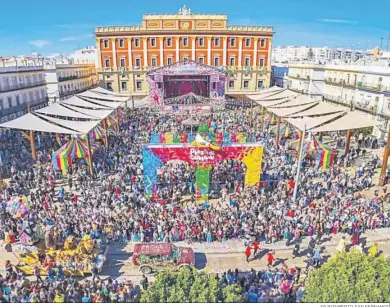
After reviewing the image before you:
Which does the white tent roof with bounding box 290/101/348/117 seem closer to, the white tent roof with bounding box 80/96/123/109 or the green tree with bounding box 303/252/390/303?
the white tent roof with bounding box 80/96/123/109

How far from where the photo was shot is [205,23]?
5366 centimetres

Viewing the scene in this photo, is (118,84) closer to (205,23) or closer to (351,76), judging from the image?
(205,23)

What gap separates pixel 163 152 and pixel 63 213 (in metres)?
5.95

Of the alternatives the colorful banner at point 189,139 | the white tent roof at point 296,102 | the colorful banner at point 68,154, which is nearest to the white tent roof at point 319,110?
the white tent roof at point 296,102

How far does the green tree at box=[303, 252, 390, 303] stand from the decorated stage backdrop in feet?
33.0

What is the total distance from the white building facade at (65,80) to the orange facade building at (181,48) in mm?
3425

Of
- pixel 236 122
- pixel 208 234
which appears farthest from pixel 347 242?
Answer: pixel 236 122

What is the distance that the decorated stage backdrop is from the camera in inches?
726

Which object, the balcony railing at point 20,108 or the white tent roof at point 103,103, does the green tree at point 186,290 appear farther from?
the balcony railing at point 20,108

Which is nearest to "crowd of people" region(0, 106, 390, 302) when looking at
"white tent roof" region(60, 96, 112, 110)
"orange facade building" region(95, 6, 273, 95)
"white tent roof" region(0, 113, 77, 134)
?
"white tent roof" region(0, 113, 77, 134)

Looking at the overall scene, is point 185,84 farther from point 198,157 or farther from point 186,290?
point 186,290

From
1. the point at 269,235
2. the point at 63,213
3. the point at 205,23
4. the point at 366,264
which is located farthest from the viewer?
the point at 205,23

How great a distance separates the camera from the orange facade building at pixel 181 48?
5331 centimetres

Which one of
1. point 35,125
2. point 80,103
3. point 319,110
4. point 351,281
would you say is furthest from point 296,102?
point 351,281
